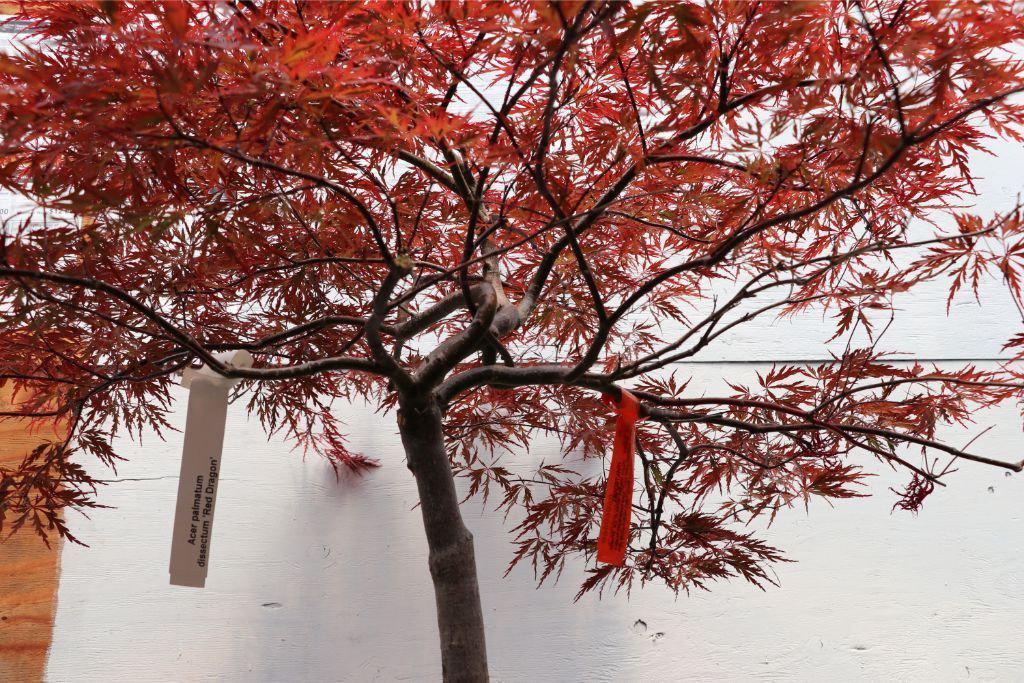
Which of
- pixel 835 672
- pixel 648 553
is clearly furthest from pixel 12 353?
pixel 835 672

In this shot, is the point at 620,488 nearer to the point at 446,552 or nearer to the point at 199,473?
the point at 446,552

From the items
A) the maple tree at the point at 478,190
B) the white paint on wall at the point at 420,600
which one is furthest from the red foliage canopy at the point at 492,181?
the white paint on wall at the point at 420,600

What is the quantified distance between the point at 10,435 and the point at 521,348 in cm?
91

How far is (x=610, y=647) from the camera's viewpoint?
1348 mm

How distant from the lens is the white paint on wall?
51.4 inches

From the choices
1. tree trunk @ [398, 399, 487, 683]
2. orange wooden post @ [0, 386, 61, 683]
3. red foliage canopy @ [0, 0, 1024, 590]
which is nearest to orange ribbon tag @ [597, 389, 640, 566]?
red foliage canopy @ [0, 0, 1024, 590]

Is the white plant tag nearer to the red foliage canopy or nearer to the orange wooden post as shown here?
the red foliage canopy

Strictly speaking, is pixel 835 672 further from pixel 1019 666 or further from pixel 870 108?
pixel 870 108

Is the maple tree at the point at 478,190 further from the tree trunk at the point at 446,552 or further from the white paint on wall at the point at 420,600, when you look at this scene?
the white paint on wall at the point at 420,600

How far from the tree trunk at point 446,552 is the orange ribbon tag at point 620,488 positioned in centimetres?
17

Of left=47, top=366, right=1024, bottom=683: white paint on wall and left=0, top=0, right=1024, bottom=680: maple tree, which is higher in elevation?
left=0, top=0, right=1024, bottom=680: maple tree

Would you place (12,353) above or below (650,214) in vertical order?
below

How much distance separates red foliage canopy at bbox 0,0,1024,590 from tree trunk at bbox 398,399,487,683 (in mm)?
37

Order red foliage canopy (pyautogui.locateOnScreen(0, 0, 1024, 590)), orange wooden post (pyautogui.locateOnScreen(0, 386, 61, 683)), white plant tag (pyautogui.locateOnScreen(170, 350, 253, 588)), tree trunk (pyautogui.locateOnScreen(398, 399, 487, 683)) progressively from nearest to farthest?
red foliage canopy (pyautogui.locateOnScreen(0, 0, 1024, 590)) < white plant tag (pyautogui.locateOnScreen(170, 350, 253, 588)) < tree trunk (pyautogui.locateOnScreen(398, 399, 487, 683)) < orange wooden post (pyautogui.locateOnScreen(0, 386, 61, 683))
